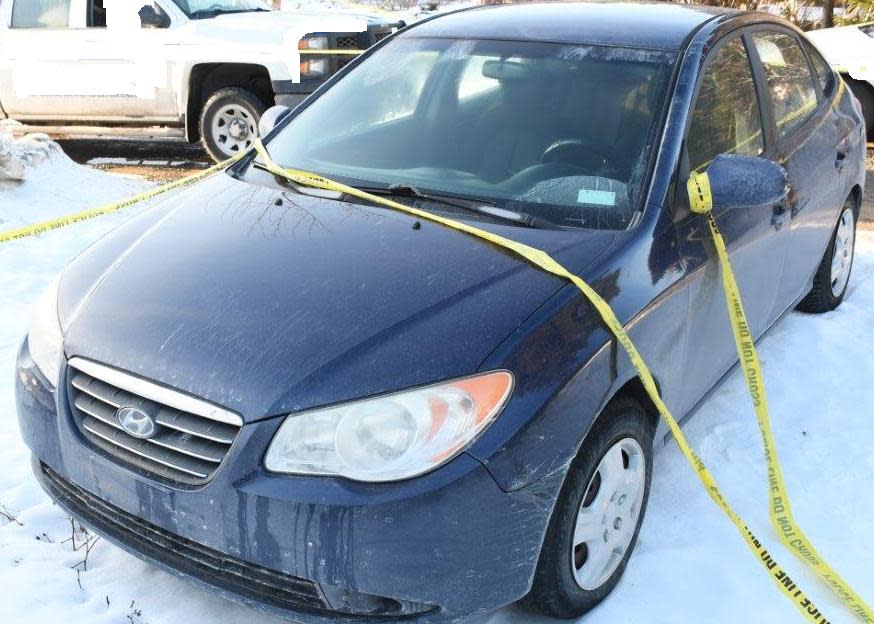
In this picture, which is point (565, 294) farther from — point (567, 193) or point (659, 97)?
point (659, 97)

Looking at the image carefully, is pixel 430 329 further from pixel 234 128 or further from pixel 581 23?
pixel 234 128

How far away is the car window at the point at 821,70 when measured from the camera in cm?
463

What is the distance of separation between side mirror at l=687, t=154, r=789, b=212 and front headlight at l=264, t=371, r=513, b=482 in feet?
3.92

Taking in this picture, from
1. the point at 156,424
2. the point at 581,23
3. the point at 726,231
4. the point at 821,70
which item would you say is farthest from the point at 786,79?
the point at 156,424

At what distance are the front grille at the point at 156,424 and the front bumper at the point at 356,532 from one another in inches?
1.5

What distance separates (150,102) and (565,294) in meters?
6.75

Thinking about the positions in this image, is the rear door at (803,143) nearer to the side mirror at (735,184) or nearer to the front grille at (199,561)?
the side mirror at (735,184)

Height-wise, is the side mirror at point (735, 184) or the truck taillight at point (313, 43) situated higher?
the side mirror at point (735, 184)

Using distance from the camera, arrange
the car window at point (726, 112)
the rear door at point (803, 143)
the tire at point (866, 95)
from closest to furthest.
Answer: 1. the car window at point (726, 112)
2. the rear door at point (803, 143)
3. the tire at point (866, 95)

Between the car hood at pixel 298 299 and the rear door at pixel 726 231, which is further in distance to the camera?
the rear door at pixel 726 231

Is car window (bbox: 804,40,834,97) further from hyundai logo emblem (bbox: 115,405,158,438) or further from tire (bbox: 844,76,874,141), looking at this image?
tire (bbox: 844,76,874,141)

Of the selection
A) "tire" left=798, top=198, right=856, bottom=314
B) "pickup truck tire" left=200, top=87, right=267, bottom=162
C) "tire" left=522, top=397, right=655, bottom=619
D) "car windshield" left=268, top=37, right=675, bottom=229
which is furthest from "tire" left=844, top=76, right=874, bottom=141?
"tire" left=522, top=397, right=655, bottom=619

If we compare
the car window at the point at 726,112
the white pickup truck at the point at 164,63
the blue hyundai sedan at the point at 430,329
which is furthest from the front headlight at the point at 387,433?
the white pickup truck at the point at 164,63

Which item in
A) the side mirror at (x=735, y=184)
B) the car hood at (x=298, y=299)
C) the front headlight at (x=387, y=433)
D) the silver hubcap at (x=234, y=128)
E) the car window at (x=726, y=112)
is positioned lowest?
the silver hubcap at (x=234, y=128)
